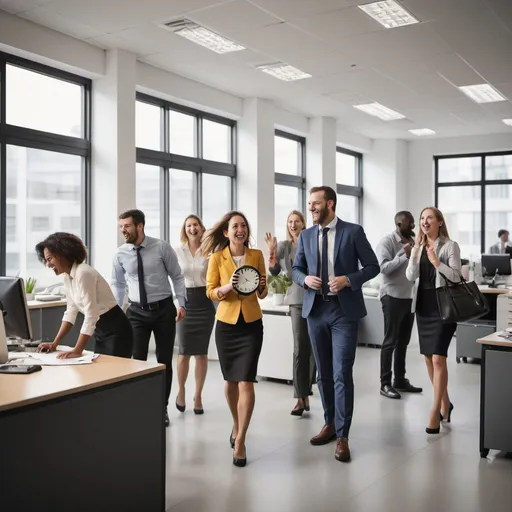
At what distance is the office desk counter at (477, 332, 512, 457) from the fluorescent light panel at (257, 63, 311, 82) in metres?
4.86

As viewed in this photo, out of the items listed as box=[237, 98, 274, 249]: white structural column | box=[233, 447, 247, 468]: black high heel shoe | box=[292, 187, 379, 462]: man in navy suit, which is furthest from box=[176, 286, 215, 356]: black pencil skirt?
box=[237, 98, 274, 249]: white structural column

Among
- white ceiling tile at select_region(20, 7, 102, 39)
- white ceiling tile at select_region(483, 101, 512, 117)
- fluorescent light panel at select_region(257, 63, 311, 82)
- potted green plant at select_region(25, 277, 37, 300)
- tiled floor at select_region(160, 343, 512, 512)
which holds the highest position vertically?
white ceiling tile at select_region(483, 101, 512, 117)

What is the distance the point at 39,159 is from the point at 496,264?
5824 millimetres

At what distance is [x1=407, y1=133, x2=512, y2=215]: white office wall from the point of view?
505 inches

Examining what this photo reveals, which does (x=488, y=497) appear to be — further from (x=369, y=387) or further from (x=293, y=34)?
(x=293, y=34)

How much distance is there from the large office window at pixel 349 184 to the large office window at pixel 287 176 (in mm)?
1482

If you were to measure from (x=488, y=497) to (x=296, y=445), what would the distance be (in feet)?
4.23

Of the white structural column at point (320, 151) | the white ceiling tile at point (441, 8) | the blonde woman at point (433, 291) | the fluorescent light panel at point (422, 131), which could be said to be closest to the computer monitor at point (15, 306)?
the blonde woman at point (433, 291)

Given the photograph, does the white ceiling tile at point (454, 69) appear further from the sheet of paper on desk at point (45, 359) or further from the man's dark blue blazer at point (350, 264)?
the sheet of paper on desk at point (45, 359)

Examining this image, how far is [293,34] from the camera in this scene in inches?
251

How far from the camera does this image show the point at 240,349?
3.81 m

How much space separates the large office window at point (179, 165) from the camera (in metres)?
7.97

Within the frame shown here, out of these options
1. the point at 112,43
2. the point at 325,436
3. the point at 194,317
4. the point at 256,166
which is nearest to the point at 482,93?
the point at 256,166

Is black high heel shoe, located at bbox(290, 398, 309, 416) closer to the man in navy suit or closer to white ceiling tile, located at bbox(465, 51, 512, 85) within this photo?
the man in navy suit
